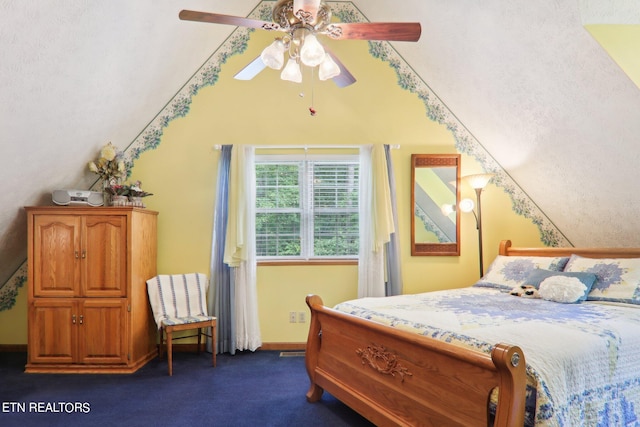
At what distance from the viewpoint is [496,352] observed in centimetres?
148

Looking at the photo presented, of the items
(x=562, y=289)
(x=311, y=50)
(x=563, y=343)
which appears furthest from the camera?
(x=562, y=289)

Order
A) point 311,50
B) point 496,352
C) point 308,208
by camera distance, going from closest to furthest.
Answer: point 496,352, point 311,50, point 308,208

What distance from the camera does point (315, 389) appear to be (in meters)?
2.82

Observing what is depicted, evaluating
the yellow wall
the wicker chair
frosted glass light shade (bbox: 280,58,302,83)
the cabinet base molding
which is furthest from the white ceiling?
frosted glass light shade (bbox: 280,58,302,83)

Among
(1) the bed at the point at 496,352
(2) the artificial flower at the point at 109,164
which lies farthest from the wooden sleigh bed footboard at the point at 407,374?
(2) the artificial flower at the point at 109,164

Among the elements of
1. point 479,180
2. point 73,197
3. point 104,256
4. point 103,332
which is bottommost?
point 103,332

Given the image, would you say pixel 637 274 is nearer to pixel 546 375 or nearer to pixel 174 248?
pixel 546 375

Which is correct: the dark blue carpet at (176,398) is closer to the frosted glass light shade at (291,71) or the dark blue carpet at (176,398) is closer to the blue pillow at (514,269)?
the blue pillow at (514,269)

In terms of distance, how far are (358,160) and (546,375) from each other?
280 centimetres

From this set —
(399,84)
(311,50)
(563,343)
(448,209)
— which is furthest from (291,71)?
(448,209)

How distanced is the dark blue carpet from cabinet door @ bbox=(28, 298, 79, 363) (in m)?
0.16

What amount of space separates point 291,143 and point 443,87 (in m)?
1.54

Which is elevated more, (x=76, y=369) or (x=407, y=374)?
(x=407, y=374)

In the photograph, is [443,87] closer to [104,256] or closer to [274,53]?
[274,53]
